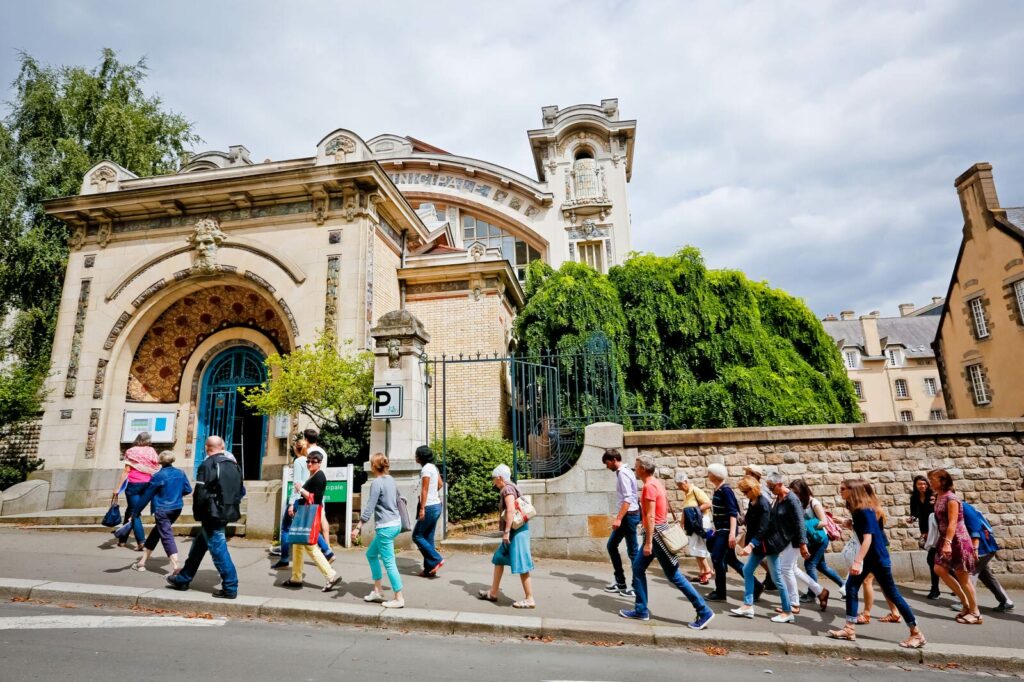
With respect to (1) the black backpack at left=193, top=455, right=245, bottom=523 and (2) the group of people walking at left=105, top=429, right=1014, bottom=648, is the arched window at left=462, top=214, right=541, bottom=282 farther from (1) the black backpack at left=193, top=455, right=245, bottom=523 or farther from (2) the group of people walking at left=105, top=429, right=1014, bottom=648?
(1) the black backpack at left=193, top=455, right=245, bottom=523

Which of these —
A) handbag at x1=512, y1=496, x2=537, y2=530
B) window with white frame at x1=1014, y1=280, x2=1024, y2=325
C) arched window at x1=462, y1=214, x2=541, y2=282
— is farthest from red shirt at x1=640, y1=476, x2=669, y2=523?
window with white frame at x1=1014, y1=280, x2=1024, y2=325

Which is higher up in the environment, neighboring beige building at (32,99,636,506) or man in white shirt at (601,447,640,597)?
neighboring beige building at (32,99,636,506)

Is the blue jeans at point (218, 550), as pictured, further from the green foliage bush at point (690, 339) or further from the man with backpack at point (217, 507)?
the green foliage bush at point (690, 339)

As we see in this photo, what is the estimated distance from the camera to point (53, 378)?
535 inches

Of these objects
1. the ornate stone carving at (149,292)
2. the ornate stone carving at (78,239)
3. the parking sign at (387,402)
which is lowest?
the parking sign at (387,402)

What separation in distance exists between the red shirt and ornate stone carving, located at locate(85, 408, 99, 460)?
13.3 metres

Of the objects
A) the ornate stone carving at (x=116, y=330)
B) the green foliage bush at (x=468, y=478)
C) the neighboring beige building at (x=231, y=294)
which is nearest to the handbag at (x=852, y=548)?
the green foliage bush at (x=468, y=478)

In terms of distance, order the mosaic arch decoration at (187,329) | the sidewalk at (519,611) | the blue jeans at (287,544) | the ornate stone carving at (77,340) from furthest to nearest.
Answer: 1. the mosaic arch decoration at (187,329)
2. the ornate stone carving at (77,340)
3. the blue jeans at (287,544)
4. the sidewalk at (519,611)

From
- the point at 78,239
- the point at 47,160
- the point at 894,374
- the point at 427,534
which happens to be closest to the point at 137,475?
the point at 427,534

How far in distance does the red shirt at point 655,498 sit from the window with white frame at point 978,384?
2407cm

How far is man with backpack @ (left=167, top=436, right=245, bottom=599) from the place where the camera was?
593 cm

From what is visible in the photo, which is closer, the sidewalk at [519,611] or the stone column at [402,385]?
the sidewalk at [519,611]

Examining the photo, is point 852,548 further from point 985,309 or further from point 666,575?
point 985,309

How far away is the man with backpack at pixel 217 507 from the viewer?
5930 millimetres
